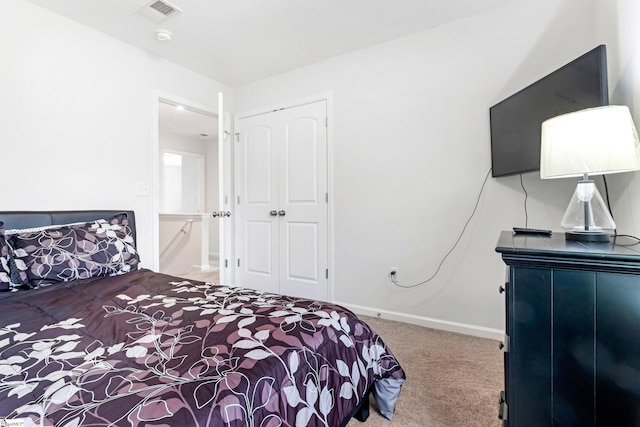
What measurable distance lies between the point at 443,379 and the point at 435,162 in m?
1.60

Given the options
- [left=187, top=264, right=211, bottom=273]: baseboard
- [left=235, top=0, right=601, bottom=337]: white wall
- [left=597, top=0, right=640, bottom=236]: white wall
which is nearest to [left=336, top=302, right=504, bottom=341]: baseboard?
[left=235, top=0, right=601, bottom=337]: white wall

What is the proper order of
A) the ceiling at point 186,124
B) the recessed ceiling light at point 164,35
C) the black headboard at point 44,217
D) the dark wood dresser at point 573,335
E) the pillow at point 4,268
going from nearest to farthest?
the dark wood dresser at point 573,335
the pillow at point 4,268
the black headboard at point 44,217
the recessed ceiling light at point 164,35
the ceiling at point 186,124

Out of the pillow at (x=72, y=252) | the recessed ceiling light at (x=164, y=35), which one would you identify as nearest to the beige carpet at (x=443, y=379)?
the pillow at (x=72, y=252)

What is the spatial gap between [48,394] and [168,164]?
5.75 m

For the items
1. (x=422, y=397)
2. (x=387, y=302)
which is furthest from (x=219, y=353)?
(x=387, y=302)

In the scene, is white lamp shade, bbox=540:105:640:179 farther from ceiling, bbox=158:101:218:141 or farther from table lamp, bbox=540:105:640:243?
ceiling, bbox=158:101:218:141

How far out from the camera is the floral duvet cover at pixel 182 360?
70cm

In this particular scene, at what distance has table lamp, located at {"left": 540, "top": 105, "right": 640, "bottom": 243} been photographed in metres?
1.02

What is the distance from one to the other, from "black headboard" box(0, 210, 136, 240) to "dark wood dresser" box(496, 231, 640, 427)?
271 centimetres

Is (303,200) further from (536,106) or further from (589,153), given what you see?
(589,153)

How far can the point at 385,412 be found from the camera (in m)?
1.44

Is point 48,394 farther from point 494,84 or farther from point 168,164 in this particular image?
point 168,164

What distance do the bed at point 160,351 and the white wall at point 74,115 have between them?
→ 0.44 metres

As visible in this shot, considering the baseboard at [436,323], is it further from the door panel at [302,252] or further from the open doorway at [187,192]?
the open doorway at [187,192]
